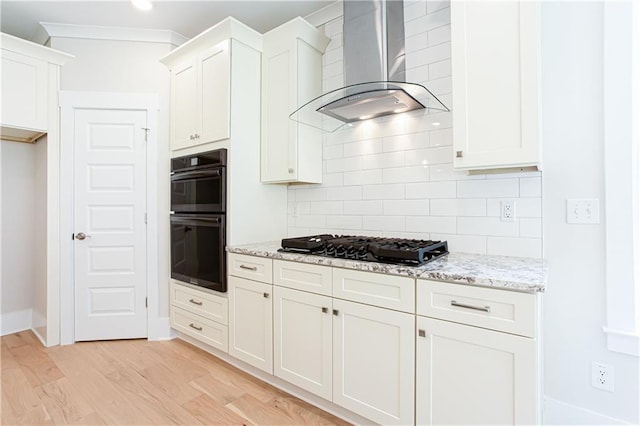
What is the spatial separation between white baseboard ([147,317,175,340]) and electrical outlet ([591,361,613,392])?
10.1ft

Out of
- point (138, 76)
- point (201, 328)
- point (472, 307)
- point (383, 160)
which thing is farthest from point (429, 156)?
point (138, 76)

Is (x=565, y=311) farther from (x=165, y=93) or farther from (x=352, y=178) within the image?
(x=165, y=93)

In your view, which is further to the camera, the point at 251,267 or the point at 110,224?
the point at 110,224

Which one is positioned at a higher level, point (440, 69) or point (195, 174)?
point (440, 69)

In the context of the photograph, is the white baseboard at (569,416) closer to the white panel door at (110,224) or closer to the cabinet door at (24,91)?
the white panel door at (110,224)

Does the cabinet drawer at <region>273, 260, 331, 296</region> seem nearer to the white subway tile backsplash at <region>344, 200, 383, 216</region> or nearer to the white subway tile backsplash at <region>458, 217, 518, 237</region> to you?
the white subway tile backsplash at <region>344, 200, 383, 216</region>

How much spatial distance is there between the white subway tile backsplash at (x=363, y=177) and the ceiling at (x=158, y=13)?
1.35 m

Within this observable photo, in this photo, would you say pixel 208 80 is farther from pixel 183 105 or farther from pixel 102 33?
pixel 102 33

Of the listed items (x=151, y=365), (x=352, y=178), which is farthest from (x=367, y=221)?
(x=151, y=365)

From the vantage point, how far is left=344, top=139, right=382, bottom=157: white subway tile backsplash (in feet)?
8.02

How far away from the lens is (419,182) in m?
2.24

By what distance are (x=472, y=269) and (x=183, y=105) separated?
2.64 meters

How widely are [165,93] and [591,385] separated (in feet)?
12.2

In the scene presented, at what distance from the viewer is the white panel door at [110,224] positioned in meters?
2.96
